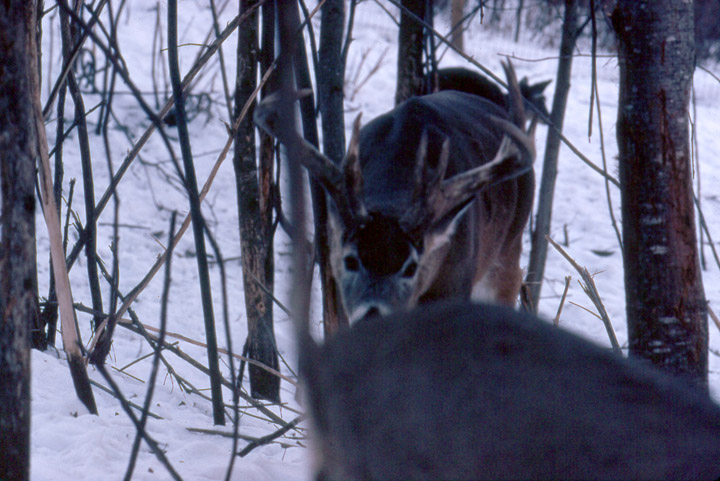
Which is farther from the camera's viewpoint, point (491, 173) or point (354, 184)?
point (491, 173)

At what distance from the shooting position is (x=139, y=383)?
3.90 meters

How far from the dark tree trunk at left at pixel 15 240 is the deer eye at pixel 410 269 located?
4.87ft

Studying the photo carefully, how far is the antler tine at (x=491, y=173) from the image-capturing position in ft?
10.4

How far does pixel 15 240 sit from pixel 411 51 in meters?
3.25

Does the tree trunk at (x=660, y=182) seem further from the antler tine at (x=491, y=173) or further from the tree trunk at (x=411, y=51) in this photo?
the tree trunk at (x=411, y=51)

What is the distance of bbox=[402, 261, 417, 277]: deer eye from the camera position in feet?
9.81

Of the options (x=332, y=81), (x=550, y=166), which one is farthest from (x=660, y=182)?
(x=550, y=166)

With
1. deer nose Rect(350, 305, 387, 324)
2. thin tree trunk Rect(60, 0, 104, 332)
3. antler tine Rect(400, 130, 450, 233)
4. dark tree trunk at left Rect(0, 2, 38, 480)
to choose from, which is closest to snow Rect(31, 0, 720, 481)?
deer nose Rect(350, 305, 387, 324)

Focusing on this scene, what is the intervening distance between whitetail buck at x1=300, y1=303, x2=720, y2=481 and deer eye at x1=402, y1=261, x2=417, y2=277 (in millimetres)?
1989

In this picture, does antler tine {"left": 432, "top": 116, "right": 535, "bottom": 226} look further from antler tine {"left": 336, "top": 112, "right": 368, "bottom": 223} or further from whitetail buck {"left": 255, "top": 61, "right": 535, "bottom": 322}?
antler tine {"left": 336, "top": 112, "right": 368, "bottom": 223}

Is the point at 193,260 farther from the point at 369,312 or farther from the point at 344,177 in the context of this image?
the point at 369,312

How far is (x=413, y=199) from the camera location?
3.07 meters

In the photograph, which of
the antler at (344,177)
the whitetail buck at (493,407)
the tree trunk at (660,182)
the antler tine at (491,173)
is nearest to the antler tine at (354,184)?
the antler at (344,177)

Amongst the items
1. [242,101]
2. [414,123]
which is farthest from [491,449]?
[242,101]
